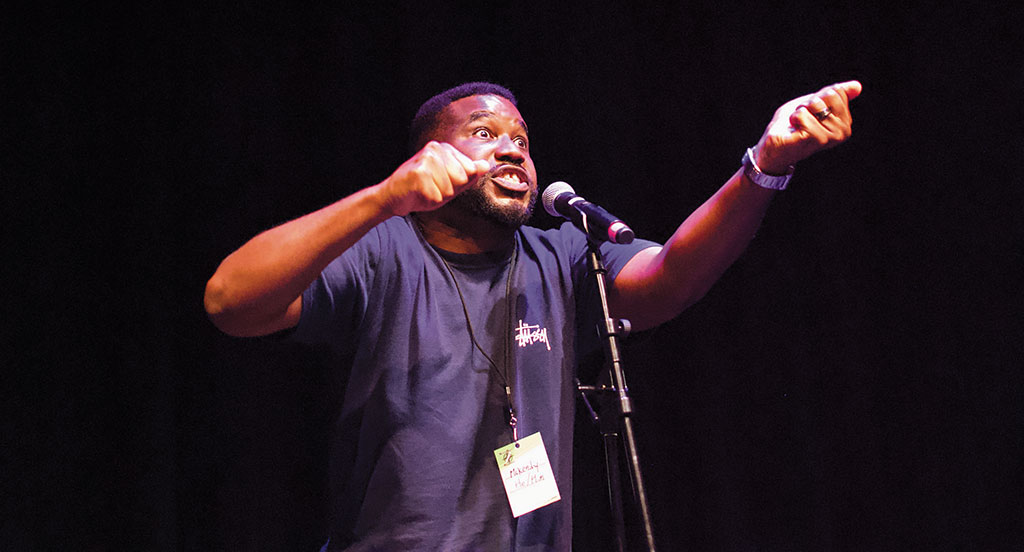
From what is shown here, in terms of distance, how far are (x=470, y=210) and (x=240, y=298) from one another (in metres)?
0.70

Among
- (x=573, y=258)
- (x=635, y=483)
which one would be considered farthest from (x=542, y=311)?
(x=635, y=483)

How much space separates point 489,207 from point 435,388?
0.52m

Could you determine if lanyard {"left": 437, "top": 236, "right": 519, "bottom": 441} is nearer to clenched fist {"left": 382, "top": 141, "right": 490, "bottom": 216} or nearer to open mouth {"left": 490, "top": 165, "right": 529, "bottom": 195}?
open mouth {"left": 490, "top": 165, "right": 529, "bottom": 195}

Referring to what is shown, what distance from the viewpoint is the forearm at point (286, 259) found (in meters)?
1.39

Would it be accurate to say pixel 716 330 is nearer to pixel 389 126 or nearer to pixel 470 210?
pixel 470 210

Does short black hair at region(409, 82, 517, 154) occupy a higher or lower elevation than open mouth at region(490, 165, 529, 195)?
higher

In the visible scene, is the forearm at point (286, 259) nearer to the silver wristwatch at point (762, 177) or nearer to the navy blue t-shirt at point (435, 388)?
the navy blue t-shirt at point (435, 388)

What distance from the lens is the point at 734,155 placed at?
290cm

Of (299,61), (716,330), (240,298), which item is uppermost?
(299,61)

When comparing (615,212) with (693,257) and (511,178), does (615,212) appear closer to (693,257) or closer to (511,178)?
(511,178)


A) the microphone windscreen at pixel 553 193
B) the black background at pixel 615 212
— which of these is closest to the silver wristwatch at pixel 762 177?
the microphone windscreen at pixel 553 193

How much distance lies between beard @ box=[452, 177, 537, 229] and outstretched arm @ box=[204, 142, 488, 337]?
1.62ft

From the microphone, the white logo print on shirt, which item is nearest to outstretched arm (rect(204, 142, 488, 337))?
the microphone

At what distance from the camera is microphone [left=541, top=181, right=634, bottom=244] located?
143 cm
